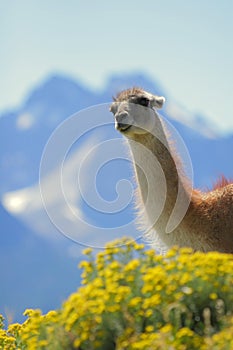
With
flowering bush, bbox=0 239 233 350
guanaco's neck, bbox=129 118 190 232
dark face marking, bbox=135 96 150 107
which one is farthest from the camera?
dark face marking, bbox=135 96 150 107

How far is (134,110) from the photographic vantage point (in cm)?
735

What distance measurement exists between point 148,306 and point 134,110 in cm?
360

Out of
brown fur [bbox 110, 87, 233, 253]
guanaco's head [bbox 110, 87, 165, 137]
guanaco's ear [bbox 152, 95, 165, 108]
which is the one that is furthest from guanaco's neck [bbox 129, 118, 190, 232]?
Answer: guanaco's ear [bbox 152, 95, 165, 108]

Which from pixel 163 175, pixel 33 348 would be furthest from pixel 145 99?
pixel 33 348

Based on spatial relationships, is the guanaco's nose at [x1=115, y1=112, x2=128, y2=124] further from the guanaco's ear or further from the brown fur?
the guanaco's ear

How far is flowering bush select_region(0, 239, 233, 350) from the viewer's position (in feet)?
13.3

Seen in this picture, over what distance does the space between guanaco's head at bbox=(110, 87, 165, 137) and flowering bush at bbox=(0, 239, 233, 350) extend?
2.89 meters

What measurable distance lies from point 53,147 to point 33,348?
4.50m

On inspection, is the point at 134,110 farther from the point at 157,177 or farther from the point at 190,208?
the point at 190,208

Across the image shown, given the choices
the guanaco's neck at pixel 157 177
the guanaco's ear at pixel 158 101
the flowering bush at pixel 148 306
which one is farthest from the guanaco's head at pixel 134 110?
the flowering bush at pixel 148 306

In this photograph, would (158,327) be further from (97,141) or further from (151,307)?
(97,141)

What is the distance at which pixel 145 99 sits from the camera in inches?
297

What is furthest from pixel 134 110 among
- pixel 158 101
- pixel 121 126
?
pixel 158 101

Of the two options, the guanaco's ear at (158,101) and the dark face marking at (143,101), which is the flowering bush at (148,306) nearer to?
the dark face marking at (143,101)
